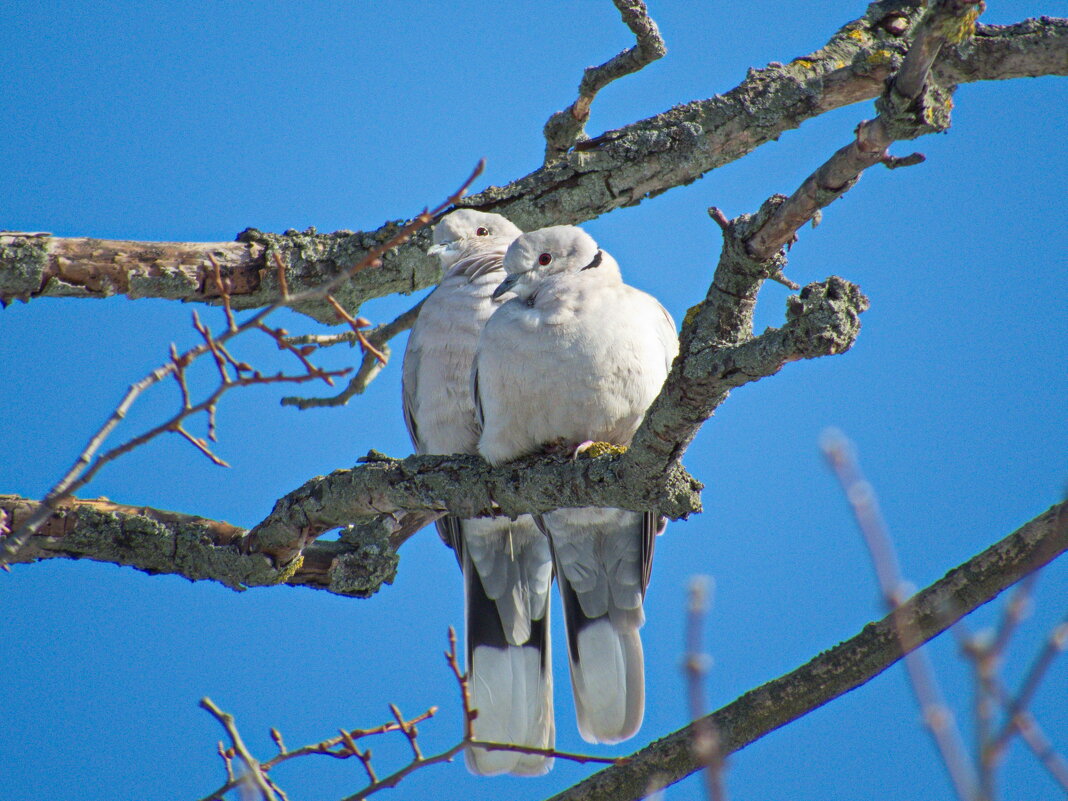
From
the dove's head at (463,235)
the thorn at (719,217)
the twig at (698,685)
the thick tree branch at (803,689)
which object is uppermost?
the dove's head at (463,235)

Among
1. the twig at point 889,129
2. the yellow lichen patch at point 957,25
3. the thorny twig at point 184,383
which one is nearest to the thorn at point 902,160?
the twig at point 889,129

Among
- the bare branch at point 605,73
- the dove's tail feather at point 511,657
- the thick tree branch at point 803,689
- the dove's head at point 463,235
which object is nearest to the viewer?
the thick tree branch at point 803,689

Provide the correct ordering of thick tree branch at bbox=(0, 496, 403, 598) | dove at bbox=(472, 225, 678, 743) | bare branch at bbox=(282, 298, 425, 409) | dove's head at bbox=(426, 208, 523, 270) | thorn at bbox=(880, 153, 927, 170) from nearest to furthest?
1. thorn at bbox=(880, 153, 927, 170)
2. bare branch at bbox=(282, 298, 425, 409)
3. thick tree branch at bbox=(0, 496, 403, 598)
4. dove at bbox=(472, 225, 678, 743)
5. dove's head at bbox=(426, 208, 523, 270)

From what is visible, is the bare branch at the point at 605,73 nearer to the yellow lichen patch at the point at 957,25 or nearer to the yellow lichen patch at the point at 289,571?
the yellow lichen patch at the point at 289,571

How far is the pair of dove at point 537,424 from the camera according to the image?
4.15m

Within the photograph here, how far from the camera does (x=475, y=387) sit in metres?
4.62

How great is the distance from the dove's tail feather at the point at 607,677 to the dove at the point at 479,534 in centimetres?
30

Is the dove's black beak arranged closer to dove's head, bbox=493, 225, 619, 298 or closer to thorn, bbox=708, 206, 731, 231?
dove's head, bbox=493, 225, 619, 298

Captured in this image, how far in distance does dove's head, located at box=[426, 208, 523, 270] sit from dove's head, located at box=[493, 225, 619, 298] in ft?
1.88

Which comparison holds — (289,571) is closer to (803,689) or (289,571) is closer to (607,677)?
(607,677)

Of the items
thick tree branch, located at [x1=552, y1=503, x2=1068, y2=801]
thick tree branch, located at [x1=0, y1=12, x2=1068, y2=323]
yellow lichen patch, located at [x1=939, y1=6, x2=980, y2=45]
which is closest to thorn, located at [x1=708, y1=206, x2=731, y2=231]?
yellow lichen patch, located at [x1=939, y1=6, x2=980, y2=45]

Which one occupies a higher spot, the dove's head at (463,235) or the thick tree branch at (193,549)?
the dove's head at (463,235)

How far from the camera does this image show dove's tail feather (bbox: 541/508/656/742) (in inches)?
180

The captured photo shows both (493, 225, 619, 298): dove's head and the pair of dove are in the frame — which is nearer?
the pair of dove
